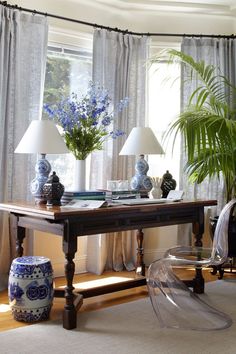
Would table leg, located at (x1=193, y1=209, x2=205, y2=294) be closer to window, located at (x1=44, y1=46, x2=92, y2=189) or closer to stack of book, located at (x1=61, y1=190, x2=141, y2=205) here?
stack of book, located at (x1=61, y1=190, x2=141, y2=205)

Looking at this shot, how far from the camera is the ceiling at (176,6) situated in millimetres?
4348

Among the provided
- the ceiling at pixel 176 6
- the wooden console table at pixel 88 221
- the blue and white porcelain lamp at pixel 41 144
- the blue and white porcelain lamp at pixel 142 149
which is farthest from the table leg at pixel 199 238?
the ceiling at pixel 176 6

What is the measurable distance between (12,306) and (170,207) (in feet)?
4.16

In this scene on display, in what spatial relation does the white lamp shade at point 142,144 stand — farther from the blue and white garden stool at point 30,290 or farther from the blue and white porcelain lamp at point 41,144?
the blue and white garden stool at point 30,290

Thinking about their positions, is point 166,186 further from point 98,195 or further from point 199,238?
point 98,195

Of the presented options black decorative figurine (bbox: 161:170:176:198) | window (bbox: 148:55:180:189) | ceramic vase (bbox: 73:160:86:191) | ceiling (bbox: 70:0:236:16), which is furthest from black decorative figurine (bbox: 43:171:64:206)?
ceiling (bbox: 70:0:236:16)

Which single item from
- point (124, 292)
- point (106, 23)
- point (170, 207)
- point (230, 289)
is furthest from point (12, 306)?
point (106, 23)

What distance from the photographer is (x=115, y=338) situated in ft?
8.50

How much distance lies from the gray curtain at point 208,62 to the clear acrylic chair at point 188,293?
4.66ft

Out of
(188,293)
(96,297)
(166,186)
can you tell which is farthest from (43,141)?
(188,293)

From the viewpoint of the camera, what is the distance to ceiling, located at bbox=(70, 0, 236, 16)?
14.3 feet

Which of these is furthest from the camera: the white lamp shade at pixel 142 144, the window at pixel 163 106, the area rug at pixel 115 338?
the window at pixel 163 106

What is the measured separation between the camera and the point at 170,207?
3168 mm

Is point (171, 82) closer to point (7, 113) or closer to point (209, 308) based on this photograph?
point (7, 113)
